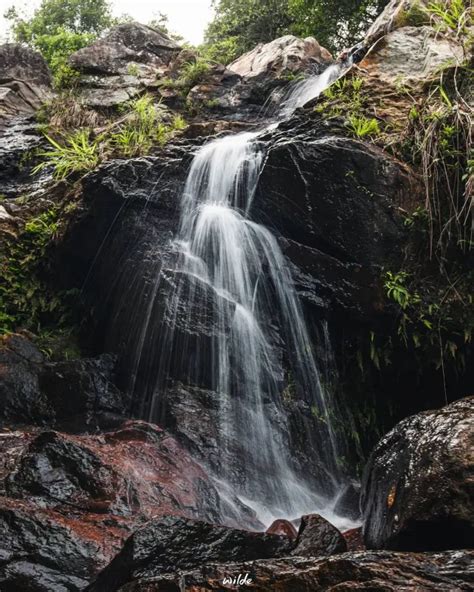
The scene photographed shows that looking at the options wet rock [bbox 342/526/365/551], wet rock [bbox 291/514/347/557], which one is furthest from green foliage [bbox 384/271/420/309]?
wet rock [bbox 291/514/347/557]

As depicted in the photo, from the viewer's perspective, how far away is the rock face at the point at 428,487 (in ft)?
10.1

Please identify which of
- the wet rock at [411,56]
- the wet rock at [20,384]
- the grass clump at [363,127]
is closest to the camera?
the wet rock at [20,384]

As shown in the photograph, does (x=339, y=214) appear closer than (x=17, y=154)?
Yes

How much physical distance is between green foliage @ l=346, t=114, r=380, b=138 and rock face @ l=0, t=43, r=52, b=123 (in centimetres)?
878

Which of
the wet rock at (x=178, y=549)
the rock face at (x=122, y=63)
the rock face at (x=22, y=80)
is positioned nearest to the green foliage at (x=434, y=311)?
the wet rock at (x=178, y=549)

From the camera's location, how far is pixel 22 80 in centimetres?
1391

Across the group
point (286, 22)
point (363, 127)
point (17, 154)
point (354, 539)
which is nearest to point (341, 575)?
point (354, 539)

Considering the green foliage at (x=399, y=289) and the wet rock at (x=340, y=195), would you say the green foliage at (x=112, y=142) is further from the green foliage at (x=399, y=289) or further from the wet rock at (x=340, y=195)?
the green foliage at (x=399, y=289)

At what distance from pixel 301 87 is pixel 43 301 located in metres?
6.87

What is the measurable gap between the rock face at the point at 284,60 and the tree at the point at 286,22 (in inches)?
91.2

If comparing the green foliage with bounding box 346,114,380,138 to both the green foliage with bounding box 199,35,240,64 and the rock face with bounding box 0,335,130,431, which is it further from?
the green foliage with bounding box 199,35,240,64

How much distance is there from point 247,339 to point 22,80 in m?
10.8

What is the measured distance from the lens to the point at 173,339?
6.30 m

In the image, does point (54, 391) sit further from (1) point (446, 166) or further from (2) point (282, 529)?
(1) point (446, 166)
